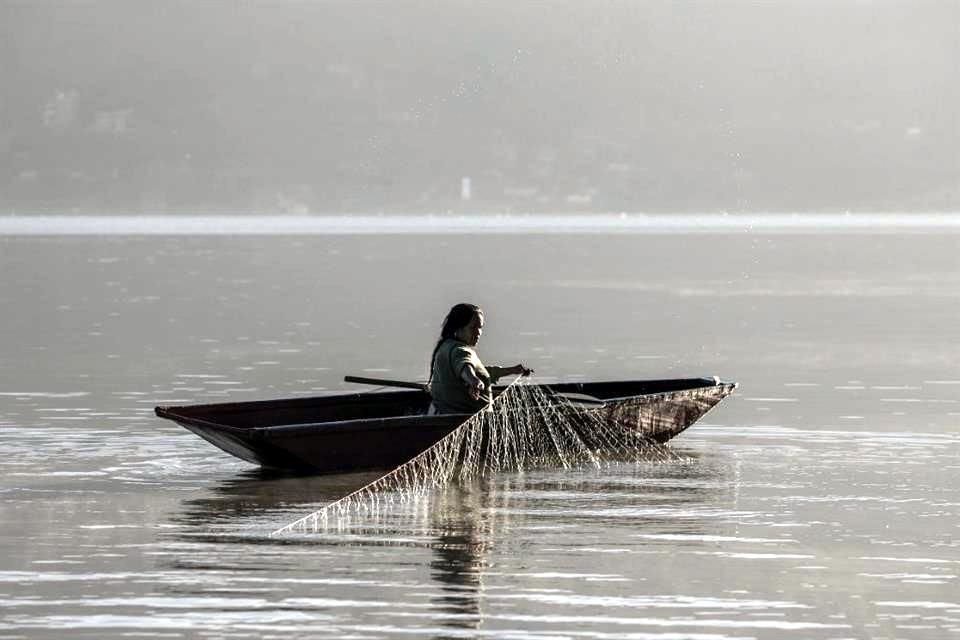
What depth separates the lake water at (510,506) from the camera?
1089 cm

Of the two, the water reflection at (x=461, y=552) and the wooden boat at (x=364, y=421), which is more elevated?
the wooden boat at (x=364, y=421)

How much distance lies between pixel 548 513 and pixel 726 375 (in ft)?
41.1

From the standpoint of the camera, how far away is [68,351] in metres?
29.7

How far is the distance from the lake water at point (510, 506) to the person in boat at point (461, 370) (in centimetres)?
69

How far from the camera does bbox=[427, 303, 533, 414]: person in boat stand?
1597 centimetres

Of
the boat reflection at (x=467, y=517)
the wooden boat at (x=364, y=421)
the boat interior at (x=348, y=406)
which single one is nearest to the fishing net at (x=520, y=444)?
the wooden boat at (x=364, y=421)

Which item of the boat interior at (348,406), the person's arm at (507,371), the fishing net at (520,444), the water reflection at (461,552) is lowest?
the water reflection at (461,552)

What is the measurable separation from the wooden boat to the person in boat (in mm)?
265

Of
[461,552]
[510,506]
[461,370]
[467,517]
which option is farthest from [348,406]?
[461,552]

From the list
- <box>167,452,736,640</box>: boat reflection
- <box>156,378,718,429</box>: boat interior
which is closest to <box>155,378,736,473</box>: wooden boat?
<box>156,378,718,429</box>: boat interior

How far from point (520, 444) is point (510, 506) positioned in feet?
6.61

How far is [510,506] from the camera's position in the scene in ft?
47.5

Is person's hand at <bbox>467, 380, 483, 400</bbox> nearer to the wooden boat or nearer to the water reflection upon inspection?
the wooden boat

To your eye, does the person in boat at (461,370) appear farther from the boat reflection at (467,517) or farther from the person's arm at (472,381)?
the boat reflection at (467,517)
